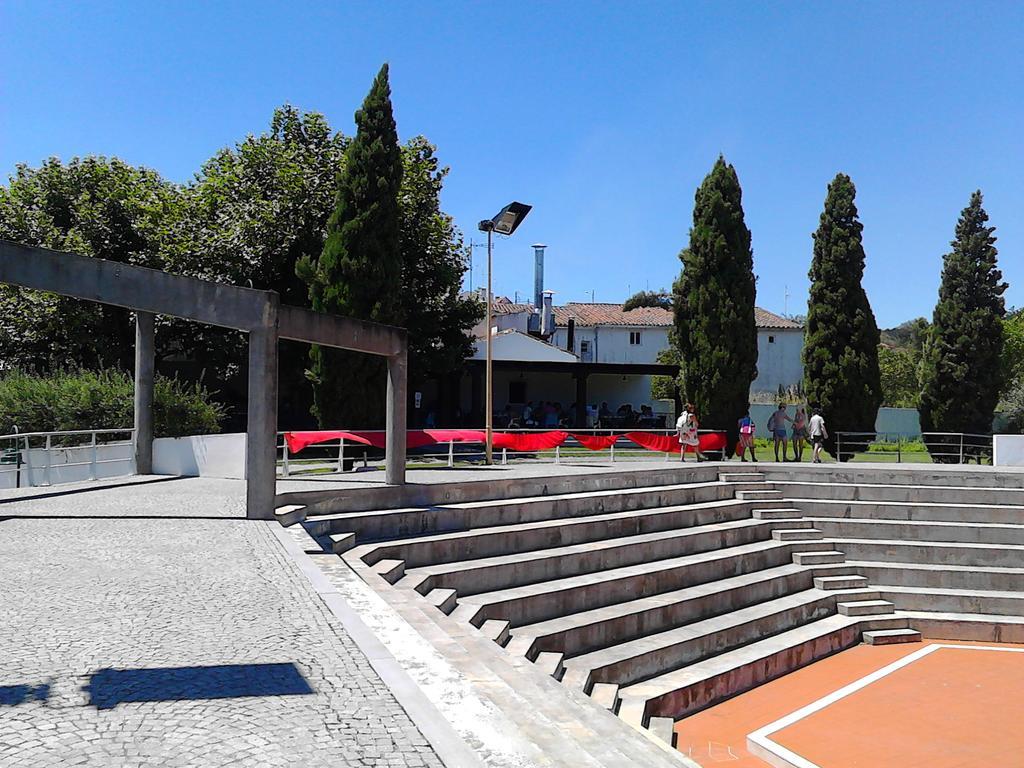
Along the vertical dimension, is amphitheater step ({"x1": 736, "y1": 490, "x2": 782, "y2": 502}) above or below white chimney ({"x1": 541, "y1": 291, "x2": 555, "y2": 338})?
below

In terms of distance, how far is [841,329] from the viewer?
2952 centimetres

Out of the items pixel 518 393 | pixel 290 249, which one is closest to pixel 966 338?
pixel 518 393

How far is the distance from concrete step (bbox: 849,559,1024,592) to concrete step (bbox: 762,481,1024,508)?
233 cm

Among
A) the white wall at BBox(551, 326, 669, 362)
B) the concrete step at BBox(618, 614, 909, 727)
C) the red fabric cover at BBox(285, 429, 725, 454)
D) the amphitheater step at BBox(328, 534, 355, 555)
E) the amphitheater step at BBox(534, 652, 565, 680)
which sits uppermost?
the white wall at BBox(551, 326, 669, 362)

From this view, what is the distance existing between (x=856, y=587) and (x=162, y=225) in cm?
2446

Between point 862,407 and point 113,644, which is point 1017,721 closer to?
point 113,644

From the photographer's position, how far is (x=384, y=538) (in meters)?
12.0

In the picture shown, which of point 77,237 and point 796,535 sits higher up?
→ point 77,237

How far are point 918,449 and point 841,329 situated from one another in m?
4.81

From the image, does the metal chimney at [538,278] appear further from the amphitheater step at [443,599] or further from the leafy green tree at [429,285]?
the amphitheater step at [443,599]

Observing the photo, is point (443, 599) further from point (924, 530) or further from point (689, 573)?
point (924, 530)

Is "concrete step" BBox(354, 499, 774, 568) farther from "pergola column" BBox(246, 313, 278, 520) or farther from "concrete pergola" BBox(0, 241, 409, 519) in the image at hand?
"concrete pergola" BBox(0, 241, 409, 519)

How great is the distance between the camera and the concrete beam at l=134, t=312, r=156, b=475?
58.5 feet

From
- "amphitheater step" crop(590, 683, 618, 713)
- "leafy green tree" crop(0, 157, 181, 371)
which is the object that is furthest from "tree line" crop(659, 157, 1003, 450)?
"amphitheater step" crop(590, 683, 618, 713)
